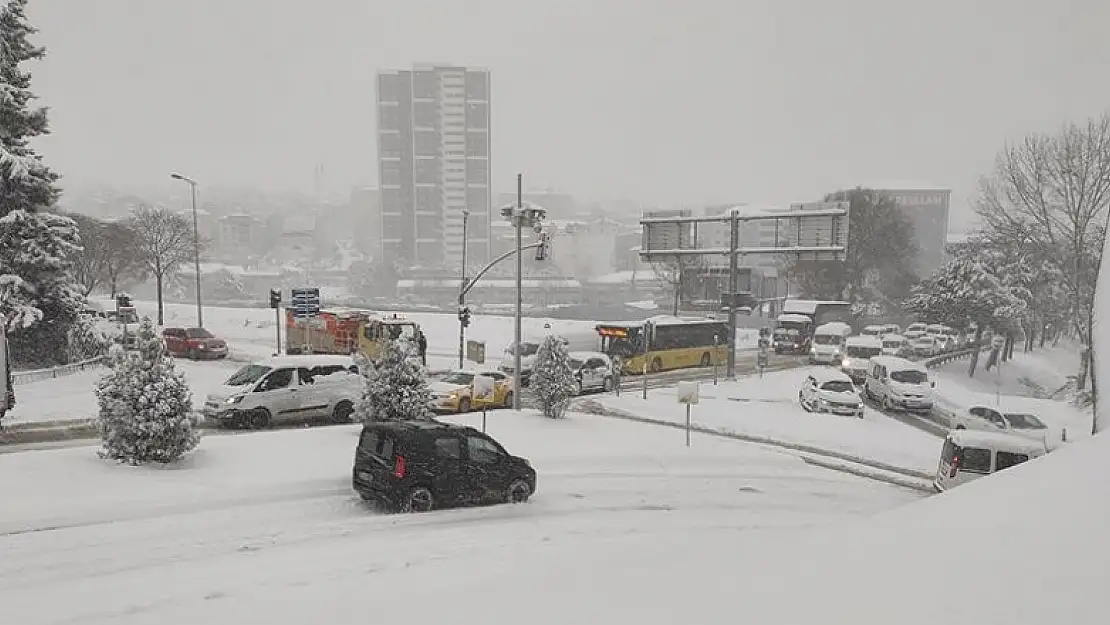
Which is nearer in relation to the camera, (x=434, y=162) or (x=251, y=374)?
(x=251, y=374)

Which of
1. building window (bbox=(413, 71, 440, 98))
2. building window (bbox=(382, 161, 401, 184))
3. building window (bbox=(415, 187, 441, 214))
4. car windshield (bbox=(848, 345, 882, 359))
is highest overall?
building window (bbox=(413, 71, 440, 98))

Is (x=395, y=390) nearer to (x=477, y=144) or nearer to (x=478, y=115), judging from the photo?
(x=477, y=144)

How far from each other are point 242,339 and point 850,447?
4023cm

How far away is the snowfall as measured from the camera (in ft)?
8.90

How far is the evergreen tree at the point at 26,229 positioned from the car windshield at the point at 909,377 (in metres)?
30.3

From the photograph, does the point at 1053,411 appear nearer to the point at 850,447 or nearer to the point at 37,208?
the point at 850,447

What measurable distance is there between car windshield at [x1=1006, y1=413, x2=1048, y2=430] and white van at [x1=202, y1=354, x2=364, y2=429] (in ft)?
66.8

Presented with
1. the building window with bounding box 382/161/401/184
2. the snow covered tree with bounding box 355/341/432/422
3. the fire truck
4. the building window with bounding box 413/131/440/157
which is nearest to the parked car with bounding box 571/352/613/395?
the fire truck

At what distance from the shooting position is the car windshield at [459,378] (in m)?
20.3

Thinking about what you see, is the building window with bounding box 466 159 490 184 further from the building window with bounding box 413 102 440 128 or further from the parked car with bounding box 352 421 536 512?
the parked car with bounding box 352 421 536 512

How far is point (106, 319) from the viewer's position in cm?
3628

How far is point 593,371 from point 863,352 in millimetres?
15484

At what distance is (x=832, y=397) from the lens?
21547 mm

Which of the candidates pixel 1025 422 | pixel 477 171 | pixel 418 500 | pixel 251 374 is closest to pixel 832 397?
pixel 1025 422
